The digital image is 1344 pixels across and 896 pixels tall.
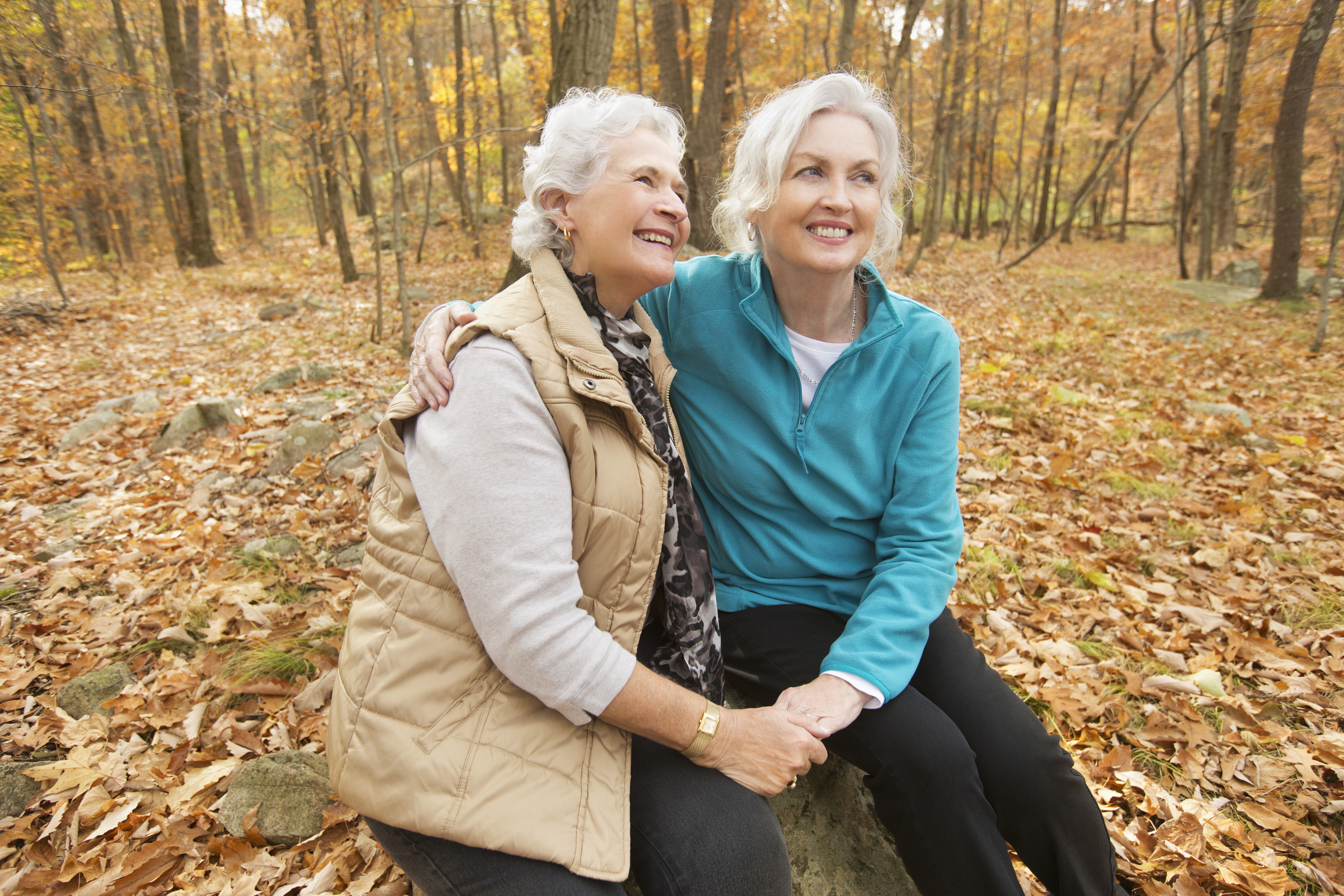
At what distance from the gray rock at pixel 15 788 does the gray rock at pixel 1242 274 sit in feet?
56.6

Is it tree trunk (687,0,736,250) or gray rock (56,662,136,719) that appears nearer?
gray rock (56,662,136,719)

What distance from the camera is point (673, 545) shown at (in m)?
1.83

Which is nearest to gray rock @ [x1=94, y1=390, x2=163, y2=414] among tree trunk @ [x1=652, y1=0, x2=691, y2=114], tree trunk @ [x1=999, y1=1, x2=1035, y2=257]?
tree trunk @ [x1=652, y1=0, x2=691, y2=114]

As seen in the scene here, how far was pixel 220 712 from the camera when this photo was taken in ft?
8.72

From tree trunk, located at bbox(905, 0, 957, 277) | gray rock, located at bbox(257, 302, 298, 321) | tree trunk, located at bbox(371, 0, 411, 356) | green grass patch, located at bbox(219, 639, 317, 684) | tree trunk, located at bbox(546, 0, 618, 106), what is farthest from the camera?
tree trunk, located at bbox(905, 0, 957, 277)

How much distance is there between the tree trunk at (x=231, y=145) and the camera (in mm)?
16469

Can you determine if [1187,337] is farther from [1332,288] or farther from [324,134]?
[324,134]

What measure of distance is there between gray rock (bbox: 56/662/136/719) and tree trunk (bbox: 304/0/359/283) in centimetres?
735

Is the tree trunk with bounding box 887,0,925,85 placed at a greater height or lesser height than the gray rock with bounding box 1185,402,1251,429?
greater

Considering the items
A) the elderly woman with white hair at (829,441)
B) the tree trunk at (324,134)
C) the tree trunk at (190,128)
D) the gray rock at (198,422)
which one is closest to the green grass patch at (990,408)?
the elderly woman with white hair at (829,441)

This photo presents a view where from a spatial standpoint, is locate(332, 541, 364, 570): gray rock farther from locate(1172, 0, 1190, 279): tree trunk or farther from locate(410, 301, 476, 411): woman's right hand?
locate(1172, 0, 1190, 279): tree trunk

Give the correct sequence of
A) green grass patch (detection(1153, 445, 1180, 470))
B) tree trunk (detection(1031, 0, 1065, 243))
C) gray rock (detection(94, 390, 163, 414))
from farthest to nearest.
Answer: tree trunk (detection(1031, 0, 1065, 243)) → gray rock (detection(94, 390, 163, 414)) → green grass patch (detection(1153, 445, 1180, 470))

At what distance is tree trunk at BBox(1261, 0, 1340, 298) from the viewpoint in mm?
9094

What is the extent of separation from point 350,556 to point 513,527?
266 cm
